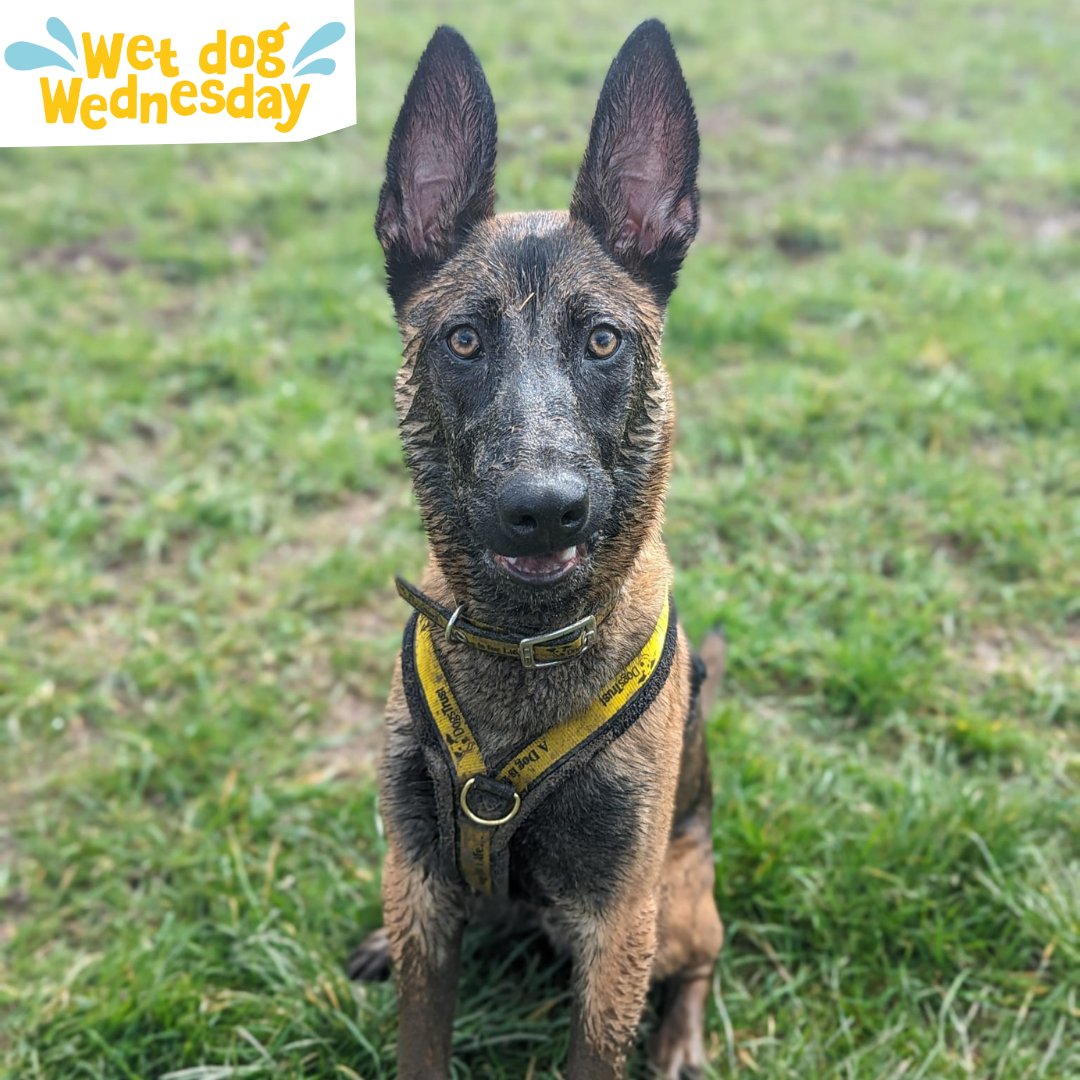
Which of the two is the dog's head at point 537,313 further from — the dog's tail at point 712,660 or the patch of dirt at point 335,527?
the patch of dirt at point 335,527

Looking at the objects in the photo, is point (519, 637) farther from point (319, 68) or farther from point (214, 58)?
point (214, 58)

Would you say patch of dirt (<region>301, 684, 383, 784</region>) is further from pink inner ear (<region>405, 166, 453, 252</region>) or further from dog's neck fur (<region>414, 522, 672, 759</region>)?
pink inner ear (<region>405, 166, 453, 252</region>)

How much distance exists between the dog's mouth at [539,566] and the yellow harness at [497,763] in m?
0.32

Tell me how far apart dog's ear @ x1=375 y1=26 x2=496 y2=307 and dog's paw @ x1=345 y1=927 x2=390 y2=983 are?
6.06ft

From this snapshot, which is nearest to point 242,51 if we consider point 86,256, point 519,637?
point 519,637

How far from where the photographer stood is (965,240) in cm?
717

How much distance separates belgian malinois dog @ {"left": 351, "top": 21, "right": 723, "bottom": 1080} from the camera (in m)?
2.32

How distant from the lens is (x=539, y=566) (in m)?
2.23

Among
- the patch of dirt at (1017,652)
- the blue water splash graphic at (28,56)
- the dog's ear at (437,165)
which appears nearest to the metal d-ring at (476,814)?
the dog's ear at (437,165)

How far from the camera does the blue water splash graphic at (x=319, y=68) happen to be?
261 cm

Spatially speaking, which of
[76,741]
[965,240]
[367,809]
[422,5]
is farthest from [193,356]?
[422,5]

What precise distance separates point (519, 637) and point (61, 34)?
1.86 m

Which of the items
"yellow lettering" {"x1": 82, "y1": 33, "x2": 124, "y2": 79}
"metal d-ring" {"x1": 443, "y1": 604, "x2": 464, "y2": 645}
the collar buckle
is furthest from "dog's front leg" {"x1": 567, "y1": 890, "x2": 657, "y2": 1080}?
"yellow lettering" {"x1": 82, "y1": 33, "x2": 124, "y2": 79}

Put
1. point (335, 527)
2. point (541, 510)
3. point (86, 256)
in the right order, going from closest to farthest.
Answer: point (541, 510), point (335, 527), point (86, 256)
